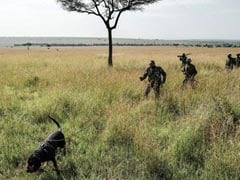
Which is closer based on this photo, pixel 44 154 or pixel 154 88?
pixel 44 154

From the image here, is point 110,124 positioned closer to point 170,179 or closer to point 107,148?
point 107,148

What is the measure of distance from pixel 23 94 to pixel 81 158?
6417 mm

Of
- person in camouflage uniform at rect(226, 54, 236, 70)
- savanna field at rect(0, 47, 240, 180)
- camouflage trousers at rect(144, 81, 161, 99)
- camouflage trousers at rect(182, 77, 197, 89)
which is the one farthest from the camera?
person in camouflage uniform at rect(226, 54, 236, 70)

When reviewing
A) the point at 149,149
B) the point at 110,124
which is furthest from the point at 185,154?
the point at 110,124

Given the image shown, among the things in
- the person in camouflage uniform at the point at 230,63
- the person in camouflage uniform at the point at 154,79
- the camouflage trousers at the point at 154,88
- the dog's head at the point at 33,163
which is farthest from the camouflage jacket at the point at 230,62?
the dog's head at the point at 33,163

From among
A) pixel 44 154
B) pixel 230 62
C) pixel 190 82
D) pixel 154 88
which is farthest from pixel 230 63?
pixel 44 154

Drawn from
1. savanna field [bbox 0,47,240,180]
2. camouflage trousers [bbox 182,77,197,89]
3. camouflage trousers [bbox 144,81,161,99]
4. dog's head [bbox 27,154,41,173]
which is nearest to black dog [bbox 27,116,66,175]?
dog's head [bbox 27,154,41,173]

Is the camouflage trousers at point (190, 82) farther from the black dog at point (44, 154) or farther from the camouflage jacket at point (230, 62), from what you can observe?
the black dog at point (44, 154)

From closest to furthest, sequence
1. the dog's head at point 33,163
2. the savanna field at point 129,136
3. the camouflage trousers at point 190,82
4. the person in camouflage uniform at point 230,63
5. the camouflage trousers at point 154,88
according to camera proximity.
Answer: the dog's head at point 33,163 → the savanna field at point 129,136 → the camouflage trousers at point 154,88 → the camouflage trousers at point 190,82 → the person in camouflage uniform at point 230,63

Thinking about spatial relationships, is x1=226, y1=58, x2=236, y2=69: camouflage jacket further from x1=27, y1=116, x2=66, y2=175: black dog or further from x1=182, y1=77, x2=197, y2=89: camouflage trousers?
x1=27, y1=116, x2=66, y2=175: black dog

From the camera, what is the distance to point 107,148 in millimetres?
6434

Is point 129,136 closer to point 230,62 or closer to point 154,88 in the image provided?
point 154,88

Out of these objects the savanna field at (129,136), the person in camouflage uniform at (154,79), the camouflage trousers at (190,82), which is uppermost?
the person in camouflage uniform at (154,79)

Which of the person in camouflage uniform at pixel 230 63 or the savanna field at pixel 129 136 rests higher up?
the person in camouflage uniform at pixel 230 63
